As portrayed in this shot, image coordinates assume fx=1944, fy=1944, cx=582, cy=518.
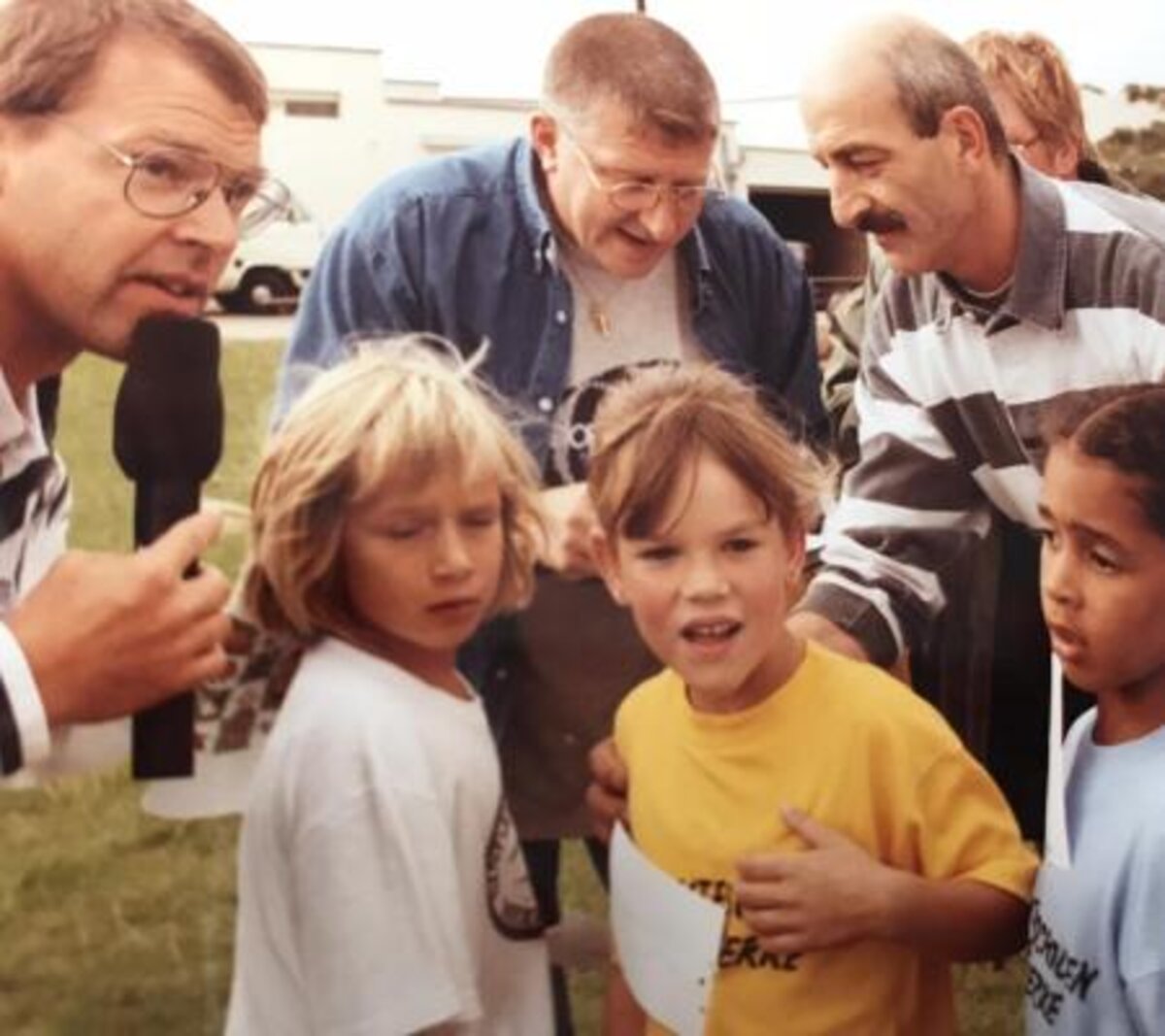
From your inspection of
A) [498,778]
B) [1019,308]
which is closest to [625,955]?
[498,778]

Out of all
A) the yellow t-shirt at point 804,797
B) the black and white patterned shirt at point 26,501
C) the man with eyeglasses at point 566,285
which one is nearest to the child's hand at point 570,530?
the man with eyeglasses at point 566,285

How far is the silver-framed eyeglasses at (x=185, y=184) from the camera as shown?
5.96 feet

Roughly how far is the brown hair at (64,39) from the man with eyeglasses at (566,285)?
0.82 ft

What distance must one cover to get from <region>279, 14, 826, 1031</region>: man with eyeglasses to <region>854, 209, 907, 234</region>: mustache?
125 millimetres

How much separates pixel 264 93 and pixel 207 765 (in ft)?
2.16

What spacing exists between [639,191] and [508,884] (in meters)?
0.72

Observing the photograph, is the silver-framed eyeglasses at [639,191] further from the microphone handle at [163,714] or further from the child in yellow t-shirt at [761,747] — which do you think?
the microphone handle at [163,714]

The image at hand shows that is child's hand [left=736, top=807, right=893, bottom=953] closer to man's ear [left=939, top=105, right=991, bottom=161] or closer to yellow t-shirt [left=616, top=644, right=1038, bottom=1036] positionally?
yellow t-shirt [left=616, top=644, right=1038, bottom=1036]

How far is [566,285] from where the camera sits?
6.49ft

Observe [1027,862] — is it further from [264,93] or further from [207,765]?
[264,93]

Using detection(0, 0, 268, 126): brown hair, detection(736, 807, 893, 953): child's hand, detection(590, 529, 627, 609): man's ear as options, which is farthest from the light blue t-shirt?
detection(0, 0, 268, 126): brown hair

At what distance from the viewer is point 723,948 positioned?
2.03m

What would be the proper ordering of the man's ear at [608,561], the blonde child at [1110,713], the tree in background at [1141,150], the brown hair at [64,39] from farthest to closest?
1. the tree in background at [1141,150]
2. the blonde child at [1110,713]
3. the man's ear at [608,561]
4. the brown hair at [64,39]

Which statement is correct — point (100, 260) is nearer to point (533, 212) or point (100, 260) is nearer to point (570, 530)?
point (533, 212)
